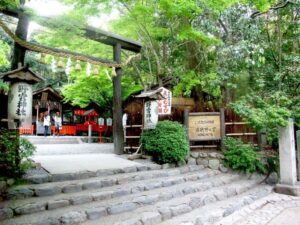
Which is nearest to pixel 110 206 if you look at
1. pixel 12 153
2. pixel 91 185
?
pixel 91 185

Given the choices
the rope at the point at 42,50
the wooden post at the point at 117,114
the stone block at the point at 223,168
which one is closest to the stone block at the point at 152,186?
the stone block at the point at 223,168

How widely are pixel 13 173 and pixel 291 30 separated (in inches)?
512

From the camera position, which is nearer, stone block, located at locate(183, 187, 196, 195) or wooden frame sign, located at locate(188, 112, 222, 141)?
stone block, located at locate(183, 187, 196, 195)

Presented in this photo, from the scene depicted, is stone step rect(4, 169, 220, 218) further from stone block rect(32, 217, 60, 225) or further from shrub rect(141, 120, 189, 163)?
shrub rect(141, 120, 189, 163)

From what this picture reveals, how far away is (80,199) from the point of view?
5.97m

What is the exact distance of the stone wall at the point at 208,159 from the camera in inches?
408

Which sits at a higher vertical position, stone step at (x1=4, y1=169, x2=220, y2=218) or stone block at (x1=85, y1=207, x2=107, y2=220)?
stone step at (x1=4, y1=169, x2=220, y2=218)

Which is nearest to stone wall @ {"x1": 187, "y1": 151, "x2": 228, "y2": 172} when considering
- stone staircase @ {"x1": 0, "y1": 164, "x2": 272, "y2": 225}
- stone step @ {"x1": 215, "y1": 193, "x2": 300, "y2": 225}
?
stone staircase @ {"x1": 0, "y1": 164, "x2": 272, "y2": 225}

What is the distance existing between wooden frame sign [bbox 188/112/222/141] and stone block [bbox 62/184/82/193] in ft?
18.2

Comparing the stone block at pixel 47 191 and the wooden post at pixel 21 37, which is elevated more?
the wooden post at pixel 21 37

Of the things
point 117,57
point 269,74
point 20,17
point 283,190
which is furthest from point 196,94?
point 20,17

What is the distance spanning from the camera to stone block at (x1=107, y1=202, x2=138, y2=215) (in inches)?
226

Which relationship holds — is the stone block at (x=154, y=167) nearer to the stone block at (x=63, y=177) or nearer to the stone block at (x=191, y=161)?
the stone block at (x=191, y=161)

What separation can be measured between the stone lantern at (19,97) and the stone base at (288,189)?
7.85 metres
